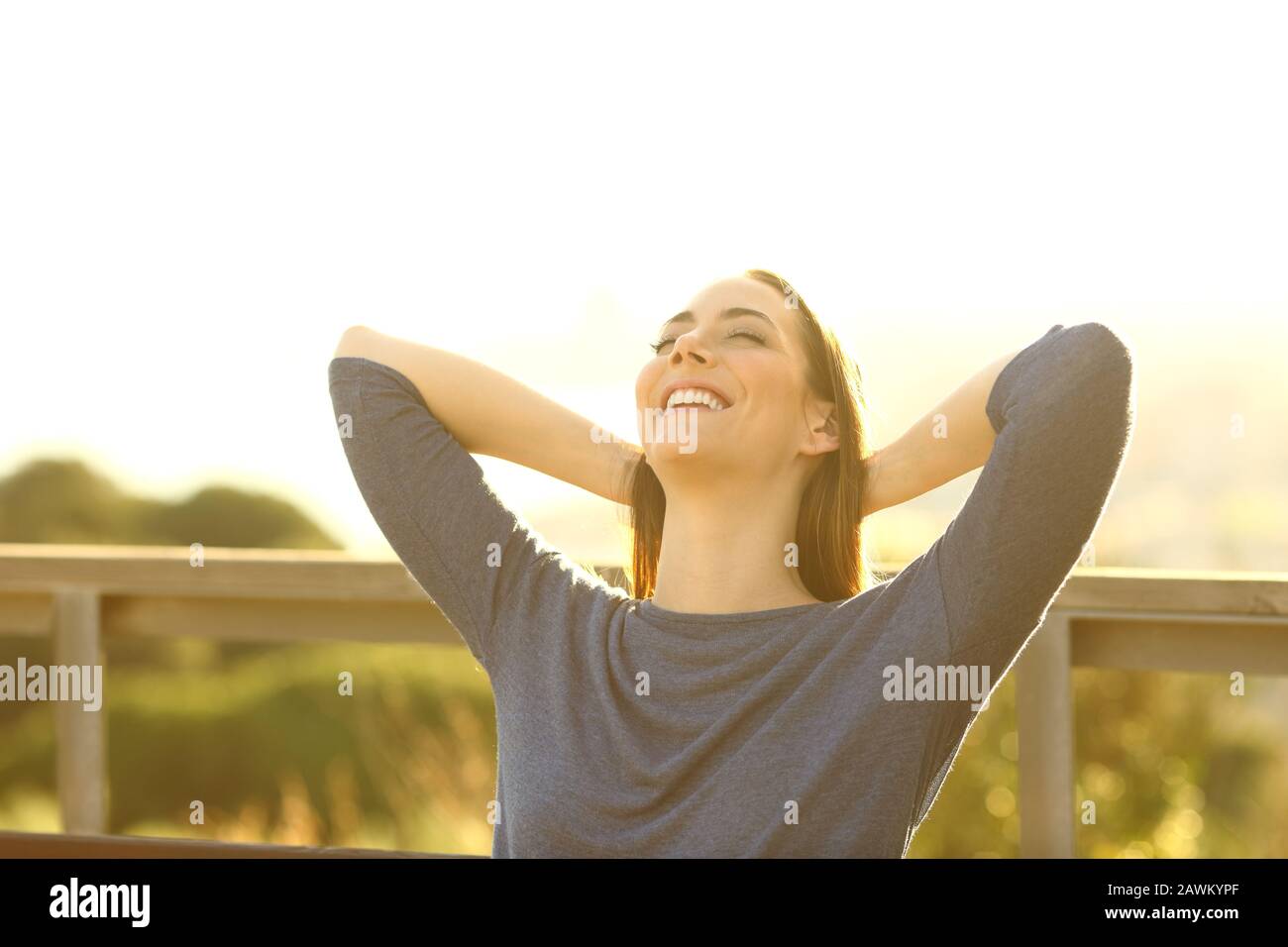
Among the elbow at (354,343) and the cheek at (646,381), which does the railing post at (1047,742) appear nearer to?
the cheek at (646,381)

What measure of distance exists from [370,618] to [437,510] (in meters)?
1.11

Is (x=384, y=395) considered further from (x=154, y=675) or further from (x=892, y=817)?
(x=154, y=675)

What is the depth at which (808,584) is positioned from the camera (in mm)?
1999

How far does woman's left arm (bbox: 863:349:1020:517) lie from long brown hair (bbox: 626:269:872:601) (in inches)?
1.3

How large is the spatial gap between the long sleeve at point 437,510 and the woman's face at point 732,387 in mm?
289

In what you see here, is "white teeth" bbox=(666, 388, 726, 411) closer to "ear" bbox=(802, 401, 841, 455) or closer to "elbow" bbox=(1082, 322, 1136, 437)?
"ear" bbox=(802, 401, 841, 455)

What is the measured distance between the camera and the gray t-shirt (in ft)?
5.46

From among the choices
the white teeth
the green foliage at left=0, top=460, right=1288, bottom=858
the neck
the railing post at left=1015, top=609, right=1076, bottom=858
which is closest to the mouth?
the white teeth

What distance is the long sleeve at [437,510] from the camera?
6.57 ft

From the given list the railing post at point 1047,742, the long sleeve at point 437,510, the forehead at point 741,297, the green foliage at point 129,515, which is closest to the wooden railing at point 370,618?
the railing post at point 1047,742

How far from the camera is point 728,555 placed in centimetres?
192

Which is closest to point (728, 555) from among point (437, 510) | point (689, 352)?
point (689, 352)

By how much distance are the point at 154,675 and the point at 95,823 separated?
6.63 metres
